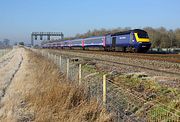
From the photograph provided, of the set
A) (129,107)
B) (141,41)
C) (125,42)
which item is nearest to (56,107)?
(129,107)

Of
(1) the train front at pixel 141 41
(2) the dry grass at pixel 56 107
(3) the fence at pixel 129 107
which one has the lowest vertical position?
(2) the dry grass at pixel 56 107

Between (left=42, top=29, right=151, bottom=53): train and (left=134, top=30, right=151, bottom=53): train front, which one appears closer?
(left=134, top=30, right=151, bottom=53): train front

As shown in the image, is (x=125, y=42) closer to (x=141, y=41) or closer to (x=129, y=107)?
(x=141, y=41)

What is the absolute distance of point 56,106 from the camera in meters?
8.98

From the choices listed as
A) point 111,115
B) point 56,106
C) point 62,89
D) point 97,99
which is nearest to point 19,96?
point 62,89

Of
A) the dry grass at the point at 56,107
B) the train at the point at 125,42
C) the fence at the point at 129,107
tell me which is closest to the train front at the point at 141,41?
the train at the point at 125,42

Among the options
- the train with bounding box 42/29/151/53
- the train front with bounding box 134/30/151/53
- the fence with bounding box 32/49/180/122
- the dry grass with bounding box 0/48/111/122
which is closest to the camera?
the fence with bounding box 32/49/180/122

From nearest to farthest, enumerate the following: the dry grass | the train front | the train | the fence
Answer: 1. the fence
2. the dry grass
3. the train front
4. the train

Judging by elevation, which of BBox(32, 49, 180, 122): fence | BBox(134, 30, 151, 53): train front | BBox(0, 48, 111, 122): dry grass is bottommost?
BBox(0, 48, 111, 122): dry grass

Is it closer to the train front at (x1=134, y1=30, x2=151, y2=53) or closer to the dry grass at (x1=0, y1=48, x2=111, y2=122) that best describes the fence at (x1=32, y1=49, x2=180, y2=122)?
the dry grass at (x1=0, y1=48, x2=111, y2=122)

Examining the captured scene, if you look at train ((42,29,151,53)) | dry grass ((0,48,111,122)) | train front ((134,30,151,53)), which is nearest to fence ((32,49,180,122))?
dry grass ((0,48,111,122))

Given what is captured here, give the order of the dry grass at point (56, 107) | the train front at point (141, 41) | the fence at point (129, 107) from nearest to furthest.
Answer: the fence at point (129, 107) < the dry grass at point (56, 107) < the train front at point (141, 41)

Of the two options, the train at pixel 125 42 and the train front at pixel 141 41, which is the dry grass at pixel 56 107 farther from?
the train at pixel 125 42

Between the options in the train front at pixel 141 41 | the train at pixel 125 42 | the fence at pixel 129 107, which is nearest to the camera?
the fence at pixel 129 107
